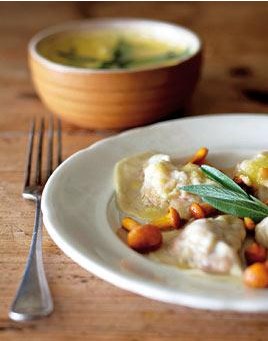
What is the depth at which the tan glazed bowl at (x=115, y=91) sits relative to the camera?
1759mm

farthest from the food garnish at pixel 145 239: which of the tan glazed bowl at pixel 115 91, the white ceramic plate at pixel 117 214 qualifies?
the tan glazed bowl at pixel 115 91

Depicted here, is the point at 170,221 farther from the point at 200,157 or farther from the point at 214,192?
the point at 200,157

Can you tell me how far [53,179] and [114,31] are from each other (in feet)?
2.97

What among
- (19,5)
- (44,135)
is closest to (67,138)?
(44,135)

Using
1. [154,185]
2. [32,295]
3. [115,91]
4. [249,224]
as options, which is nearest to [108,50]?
[115,91]

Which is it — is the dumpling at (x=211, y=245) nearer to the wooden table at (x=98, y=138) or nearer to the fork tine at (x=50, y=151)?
the wooden table at (x=98, y=138)

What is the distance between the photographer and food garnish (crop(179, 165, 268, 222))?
128 centimetres

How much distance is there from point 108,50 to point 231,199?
93 centimetres

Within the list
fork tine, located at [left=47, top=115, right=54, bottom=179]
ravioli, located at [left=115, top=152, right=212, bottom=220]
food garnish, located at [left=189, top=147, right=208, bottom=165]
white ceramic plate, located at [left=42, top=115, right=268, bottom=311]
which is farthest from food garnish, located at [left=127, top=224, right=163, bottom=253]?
fork tine, located at [left=47, top=115, right=54, bottom=179]

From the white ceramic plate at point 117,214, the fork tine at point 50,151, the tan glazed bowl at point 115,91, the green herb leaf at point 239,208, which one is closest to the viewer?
the white ceramic plate at point 117,214

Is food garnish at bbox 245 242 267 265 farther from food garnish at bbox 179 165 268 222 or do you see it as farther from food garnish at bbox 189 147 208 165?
food garnish at bbox 189 147 208 165

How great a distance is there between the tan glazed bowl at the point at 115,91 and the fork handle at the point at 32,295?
641 millimetres

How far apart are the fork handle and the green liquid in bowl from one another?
866 millimetres

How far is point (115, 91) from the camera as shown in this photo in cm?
177
